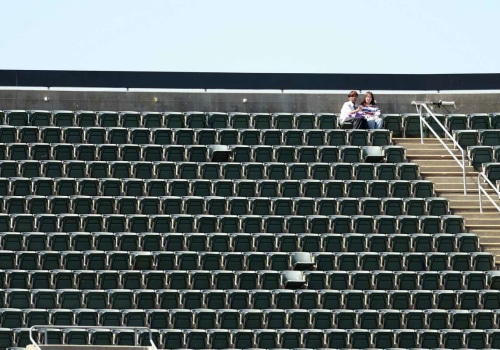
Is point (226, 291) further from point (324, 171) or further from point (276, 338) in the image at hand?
point (324, 171)

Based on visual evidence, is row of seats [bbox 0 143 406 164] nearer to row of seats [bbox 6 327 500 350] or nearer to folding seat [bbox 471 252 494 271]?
folding seat [bbox 471 252 494 271]

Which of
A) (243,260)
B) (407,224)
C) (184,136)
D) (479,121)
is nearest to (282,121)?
(184,136)

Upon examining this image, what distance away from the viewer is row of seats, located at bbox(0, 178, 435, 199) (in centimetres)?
3453

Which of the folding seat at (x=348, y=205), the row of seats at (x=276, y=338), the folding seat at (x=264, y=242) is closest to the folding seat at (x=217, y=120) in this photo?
the folding seat at (x=348, y=205)

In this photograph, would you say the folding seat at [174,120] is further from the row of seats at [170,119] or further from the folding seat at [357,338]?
the folding seat at [357,338]

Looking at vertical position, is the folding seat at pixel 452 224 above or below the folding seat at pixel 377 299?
above

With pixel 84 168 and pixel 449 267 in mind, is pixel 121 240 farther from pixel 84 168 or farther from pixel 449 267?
pixel 449 267

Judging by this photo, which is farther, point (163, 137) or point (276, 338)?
point (163, 137)

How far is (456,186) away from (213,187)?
15.4 ft

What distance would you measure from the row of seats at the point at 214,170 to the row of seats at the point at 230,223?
50.7 inches

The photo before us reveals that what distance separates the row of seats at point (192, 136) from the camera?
36.3 meters

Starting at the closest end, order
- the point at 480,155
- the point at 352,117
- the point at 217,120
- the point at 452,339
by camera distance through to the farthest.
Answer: the point at 452,339, the point at 480,155, the point at 352,117, the point at 217,120

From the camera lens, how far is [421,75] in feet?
131

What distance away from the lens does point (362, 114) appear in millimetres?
37688
